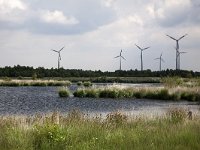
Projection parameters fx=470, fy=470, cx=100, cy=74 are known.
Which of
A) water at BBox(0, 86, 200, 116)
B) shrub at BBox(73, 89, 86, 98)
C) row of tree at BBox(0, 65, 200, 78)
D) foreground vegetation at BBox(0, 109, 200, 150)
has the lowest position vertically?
water at BBox(0, 86, 200, 116)

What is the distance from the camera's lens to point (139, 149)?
1288cm

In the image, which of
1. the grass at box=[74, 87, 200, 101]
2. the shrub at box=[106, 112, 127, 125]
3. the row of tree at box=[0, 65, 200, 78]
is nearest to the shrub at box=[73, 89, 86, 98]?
the grass at box=[74, 87, 200, 101]

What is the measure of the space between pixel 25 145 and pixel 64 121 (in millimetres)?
5242

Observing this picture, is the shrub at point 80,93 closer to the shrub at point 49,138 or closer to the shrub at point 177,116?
the shrub at point 177,116

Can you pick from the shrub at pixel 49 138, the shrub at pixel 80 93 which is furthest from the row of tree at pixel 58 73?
the shrub at pixel 49 138

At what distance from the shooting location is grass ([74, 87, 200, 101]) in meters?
56.4

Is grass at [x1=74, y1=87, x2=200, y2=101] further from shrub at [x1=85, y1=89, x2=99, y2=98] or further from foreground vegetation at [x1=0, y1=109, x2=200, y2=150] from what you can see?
foreground vegetation at [x1=0, y1=109, x2=200, y2=150]

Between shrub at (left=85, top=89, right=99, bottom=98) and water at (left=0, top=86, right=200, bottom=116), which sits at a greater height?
shrub at (left=85, top=89, right=99, bottom=98)

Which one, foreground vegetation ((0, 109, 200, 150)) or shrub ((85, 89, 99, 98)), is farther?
shrub ((85, 89, 99, 98))

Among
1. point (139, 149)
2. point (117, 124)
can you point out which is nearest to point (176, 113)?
point (117, 124)

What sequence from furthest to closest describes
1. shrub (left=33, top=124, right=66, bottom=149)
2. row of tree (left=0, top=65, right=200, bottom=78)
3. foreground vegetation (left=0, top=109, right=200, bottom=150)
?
row of tree (left=0, top=65, right=200, bottom=78)
shrub (left=33, top=124, right=66, bottom=149)
foreground vegetation (left=0, top=109, right=200, bottom=150)

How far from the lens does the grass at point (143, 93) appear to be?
5637cm

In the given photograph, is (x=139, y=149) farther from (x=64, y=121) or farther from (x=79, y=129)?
(x=64, y=121)

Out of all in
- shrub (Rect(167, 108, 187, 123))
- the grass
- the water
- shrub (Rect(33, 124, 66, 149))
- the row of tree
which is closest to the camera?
shrub (Rect(33, 124, 66, 149))
